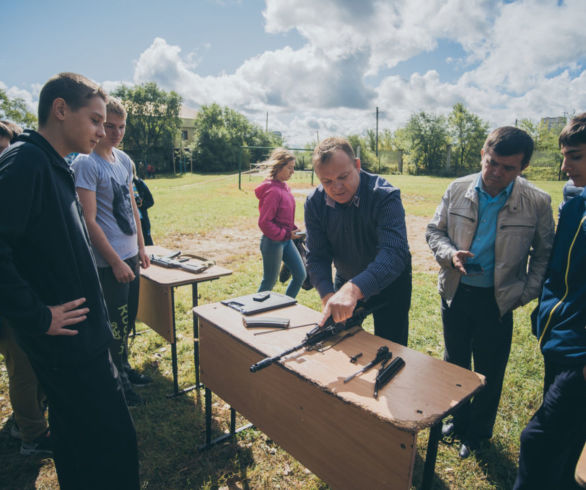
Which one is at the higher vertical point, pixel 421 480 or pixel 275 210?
pixel 275 210

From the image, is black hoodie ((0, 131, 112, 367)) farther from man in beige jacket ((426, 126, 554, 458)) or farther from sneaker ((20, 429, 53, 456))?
man in beige jacket ((426, 126, 554, 458))

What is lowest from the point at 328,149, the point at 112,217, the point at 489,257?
the point at 489,257

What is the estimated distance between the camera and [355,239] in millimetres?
2373

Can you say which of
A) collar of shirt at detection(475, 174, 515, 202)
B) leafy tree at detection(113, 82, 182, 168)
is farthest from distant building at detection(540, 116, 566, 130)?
collar of shirt at detection(475, 174, 515, 202)

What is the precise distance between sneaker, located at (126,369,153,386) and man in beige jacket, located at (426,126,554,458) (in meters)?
2.64

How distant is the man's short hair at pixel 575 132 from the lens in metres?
1.87

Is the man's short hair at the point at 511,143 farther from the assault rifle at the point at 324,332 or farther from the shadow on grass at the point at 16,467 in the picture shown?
the shadow on grass at the point at 16,467

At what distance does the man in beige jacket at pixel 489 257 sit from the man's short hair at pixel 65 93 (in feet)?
7.54

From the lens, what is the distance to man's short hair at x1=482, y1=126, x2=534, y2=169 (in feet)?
7.20

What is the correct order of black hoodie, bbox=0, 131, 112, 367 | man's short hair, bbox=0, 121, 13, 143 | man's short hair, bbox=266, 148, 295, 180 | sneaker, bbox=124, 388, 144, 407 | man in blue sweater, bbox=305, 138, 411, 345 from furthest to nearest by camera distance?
man's short hair, bbox=266, 148, 295, 180
sneaker, bbox=124, 388, 144, 407
man's short hair, bbox=0, 121, 13, 143
man in blue sweater, bbox=305, 138, 411, 345
black hoodie, bbox=0, 131, 112, 367

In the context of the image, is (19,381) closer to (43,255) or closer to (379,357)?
(43,255)

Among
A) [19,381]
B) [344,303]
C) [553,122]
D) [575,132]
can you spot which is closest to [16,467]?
[19,381]

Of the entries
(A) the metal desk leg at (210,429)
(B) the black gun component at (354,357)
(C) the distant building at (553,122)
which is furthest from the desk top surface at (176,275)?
(C) the distant building at (553,122)

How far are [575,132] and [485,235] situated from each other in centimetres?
79
